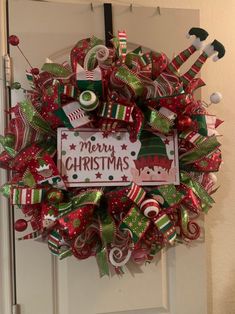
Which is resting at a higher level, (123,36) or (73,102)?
(123,36)

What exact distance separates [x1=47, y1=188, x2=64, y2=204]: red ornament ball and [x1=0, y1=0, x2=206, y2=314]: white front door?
197mm

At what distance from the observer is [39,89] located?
3.45 ft

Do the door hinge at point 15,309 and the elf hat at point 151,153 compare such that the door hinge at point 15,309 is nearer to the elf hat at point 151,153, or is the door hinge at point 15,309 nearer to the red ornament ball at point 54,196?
the red ornament ball at point 54,196

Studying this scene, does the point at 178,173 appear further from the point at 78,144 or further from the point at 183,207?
the point at 78,144

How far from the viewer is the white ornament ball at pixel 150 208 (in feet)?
3.20

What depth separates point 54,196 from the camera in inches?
38.5

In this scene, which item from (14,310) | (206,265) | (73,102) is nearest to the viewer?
(73,102)

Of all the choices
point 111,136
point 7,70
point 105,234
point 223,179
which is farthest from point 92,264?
point 7,70

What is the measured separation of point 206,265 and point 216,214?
0.18 meters

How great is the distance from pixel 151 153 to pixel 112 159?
118 mm


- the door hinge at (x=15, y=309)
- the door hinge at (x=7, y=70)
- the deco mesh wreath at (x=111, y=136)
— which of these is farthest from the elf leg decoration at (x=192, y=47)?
the door hinge at (x=15, y=309)

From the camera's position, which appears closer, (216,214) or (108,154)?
(108,154)

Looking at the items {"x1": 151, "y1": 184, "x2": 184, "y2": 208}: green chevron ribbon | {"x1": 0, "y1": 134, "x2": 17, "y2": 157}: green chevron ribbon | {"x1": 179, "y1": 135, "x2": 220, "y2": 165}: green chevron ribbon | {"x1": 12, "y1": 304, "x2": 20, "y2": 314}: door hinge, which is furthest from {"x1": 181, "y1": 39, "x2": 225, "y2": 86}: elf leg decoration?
{"x1": 12, "y1": 304, "x2": 20, "y2": 314}: door hinge

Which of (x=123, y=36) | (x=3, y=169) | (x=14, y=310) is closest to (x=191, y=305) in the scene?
(x=14, y=310)
